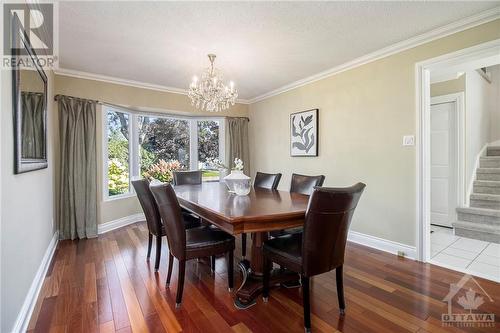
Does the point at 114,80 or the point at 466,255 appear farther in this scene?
the point at 114,80

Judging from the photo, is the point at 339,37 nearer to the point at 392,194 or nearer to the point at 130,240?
the point at 392,194

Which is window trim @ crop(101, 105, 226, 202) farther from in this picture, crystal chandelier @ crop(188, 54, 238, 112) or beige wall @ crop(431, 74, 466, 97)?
beige wall @ crop(431, 74, 466, 97)

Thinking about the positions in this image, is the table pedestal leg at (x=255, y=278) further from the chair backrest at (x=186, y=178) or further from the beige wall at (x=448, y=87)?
the beige wall at (x=448, y=87)

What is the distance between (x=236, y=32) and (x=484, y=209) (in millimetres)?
4121

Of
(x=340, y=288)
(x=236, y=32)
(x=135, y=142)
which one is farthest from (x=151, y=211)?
(x=135, y=142)

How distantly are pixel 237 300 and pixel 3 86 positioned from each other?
1.98m

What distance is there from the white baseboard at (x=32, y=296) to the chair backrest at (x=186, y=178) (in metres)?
1.62

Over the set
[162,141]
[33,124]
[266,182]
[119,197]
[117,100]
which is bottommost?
[119,197]

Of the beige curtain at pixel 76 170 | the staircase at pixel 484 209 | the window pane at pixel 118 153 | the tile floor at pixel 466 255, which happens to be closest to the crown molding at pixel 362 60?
the beige curtain at pixel 76 170

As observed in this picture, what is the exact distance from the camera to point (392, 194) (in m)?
2.85

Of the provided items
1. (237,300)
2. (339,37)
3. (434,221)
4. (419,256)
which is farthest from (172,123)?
(434,221)

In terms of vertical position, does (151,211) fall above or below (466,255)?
above

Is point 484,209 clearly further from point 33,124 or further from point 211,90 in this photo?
point 33,124

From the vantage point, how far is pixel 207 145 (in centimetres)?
500
